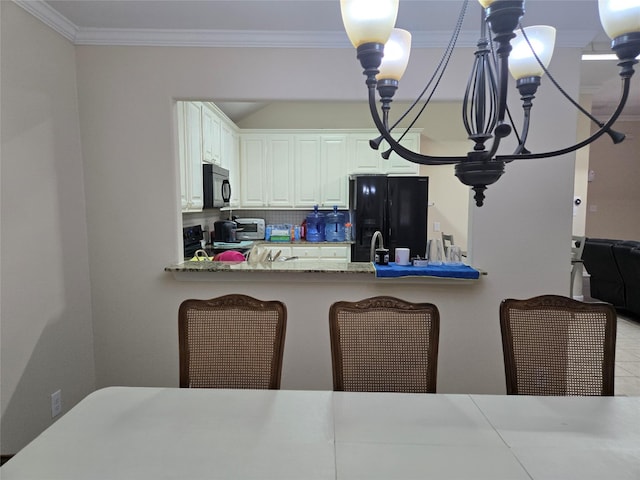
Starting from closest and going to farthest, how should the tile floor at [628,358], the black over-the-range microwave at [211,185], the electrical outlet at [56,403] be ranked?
the electrical outlet at [56,403] < the tile floor at [628,358] < the black over-the-range microwave at [211,185]

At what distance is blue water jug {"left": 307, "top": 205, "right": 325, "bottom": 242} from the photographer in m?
5.04

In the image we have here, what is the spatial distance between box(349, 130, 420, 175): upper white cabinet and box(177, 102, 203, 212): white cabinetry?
2142mm

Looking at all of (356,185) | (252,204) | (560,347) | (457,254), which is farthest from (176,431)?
(252,204)

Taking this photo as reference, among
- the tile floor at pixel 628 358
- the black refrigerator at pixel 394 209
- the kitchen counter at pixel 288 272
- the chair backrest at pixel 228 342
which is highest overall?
the black refrigerator at pixel 394 209

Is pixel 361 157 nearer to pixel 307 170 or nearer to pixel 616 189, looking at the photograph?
pixel 307 170

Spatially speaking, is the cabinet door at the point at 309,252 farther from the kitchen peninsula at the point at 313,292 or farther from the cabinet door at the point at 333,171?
the kitchen peninsula at the point at 313,292

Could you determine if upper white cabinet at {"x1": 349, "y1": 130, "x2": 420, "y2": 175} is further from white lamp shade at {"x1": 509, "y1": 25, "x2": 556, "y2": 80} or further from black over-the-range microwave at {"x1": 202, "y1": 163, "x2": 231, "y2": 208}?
white lamp shade at {"x1": 509, "y1": 25, "x2": 556, "y2": 80}

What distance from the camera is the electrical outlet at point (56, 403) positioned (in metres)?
2.08

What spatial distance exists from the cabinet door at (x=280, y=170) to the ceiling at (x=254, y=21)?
262 centimetres

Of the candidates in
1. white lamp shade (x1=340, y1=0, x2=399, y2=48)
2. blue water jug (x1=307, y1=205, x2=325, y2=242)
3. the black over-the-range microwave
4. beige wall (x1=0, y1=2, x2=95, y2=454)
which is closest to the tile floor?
white lamp shade (x1=340, y1=0, x2=399, y2=48)

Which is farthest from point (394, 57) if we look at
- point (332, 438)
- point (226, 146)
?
point (226, 146)

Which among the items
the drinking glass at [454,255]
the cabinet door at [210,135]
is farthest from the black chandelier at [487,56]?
the cabinet door at [210,135]

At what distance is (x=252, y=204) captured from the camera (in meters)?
5.00

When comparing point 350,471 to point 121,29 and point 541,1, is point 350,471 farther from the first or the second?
point 121,29
